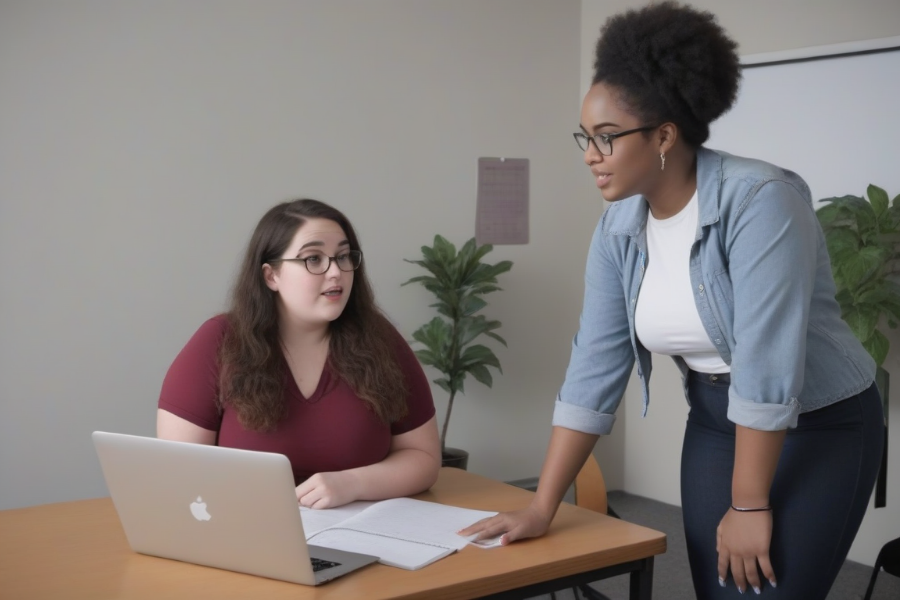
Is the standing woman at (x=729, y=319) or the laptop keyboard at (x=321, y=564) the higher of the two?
the standing woman at (x=729, y=319)

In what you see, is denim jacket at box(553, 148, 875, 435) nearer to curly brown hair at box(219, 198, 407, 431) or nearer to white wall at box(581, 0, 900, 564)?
curly brown hair at box(219, 198, 407, 431)

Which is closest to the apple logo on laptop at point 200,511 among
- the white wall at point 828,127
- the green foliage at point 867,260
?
the green foliage at point 867,260

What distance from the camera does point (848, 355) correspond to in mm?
1587

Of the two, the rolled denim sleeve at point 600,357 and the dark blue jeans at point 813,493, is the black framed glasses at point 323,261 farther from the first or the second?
the dark blue jeans at point 813,493

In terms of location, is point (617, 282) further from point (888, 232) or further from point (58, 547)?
point (888, 232)

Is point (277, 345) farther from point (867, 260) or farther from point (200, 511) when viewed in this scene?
point (867, 260)

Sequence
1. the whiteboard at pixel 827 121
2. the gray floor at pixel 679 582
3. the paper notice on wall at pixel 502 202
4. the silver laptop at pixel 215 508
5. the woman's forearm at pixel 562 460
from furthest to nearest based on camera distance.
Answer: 1. the paper notice on wall at pixel 502 202
2. the whiteboard at pixel 827 121
3. the gray floor at pixel 679 582
4. the woman's forearm at pixel 562 460
5. the silver laptop at pixel 215 508

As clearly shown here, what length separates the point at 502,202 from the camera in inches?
177

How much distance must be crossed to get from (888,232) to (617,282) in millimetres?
1992

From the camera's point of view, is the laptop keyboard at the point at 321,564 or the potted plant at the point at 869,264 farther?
the potted plant at the point at 869,264

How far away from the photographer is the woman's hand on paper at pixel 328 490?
1781 millimetres

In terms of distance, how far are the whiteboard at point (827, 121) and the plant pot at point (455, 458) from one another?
1793 mm

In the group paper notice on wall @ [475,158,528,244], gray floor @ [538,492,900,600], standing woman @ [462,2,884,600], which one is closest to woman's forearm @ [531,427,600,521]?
standing woman @ [462,2,884,600]

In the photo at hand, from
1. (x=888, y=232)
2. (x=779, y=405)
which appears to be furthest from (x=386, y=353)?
(x=888, y=232)
